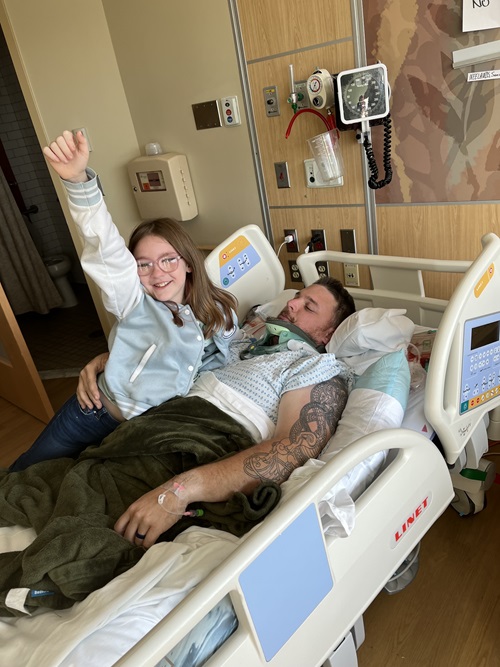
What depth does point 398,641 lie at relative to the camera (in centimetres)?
159

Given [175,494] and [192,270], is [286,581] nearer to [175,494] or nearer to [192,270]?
[175,494]

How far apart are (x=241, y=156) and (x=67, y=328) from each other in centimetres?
Result: 268

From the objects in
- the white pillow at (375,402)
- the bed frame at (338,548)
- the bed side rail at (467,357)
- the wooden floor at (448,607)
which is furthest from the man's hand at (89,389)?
the wooden floor at (448,607)

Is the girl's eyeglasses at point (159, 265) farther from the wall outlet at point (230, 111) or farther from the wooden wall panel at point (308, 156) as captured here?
the wall outlet at point (230, 111)

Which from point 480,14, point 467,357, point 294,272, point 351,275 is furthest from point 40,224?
point 467,357

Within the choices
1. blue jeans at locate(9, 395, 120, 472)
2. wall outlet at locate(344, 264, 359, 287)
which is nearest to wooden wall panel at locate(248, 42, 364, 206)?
wall outlet at locate(344, 264, 359, 287)

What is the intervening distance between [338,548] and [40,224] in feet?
17.1

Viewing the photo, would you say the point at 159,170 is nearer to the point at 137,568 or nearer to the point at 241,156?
the point at 241,156

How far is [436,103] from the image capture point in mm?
2025

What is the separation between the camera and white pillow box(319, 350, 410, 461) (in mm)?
1349

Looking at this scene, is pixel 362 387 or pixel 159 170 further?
pixel 159 170

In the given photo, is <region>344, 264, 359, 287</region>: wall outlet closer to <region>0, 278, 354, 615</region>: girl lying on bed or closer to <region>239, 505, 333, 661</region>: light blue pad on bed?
<region>0, 278, 354, 615</region>: girl lying on bed

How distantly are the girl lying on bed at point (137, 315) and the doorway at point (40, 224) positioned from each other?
8.13 feet

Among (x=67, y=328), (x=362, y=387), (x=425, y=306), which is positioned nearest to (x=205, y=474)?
(x=362, y=387)
